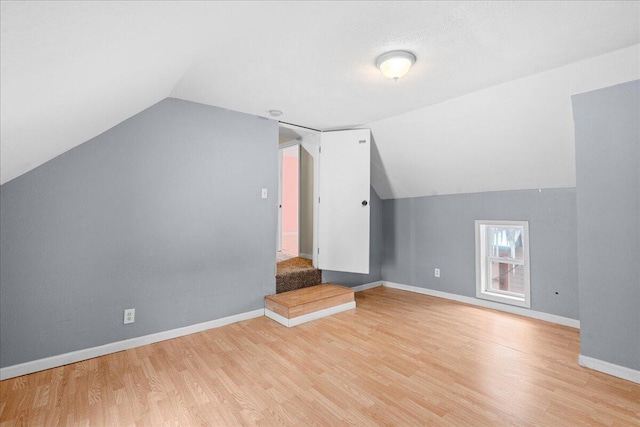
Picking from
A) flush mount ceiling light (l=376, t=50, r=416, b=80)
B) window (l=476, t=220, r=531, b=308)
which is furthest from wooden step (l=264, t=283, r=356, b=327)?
flush mount ceiling light (l=376, t=50, r=416, b=80)

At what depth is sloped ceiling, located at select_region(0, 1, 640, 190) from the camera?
98cm

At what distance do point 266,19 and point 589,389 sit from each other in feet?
10.2

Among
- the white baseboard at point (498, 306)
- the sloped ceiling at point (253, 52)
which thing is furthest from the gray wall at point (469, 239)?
the sloped ceiling at point (253, 52)

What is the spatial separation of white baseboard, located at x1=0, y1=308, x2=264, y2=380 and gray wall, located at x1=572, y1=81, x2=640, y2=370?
3.12 m

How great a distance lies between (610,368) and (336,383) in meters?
1.99

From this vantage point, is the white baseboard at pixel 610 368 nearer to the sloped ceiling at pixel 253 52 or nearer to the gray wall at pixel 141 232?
the sloped ceiling at pixel 253 52

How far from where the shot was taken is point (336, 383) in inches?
81.0

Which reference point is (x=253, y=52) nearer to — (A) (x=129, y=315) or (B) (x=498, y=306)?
(A) (x=129, y=315)

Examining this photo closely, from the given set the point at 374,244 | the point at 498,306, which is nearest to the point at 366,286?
the point at 374,244

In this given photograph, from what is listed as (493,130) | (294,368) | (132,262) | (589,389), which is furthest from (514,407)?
(132,262)

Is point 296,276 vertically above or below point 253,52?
below

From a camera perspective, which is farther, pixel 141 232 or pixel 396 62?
pixel 141 232

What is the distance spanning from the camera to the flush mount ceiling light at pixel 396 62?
2096mm

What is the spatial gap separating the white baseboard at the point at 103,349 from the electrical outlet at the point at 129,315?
0.17 meters
